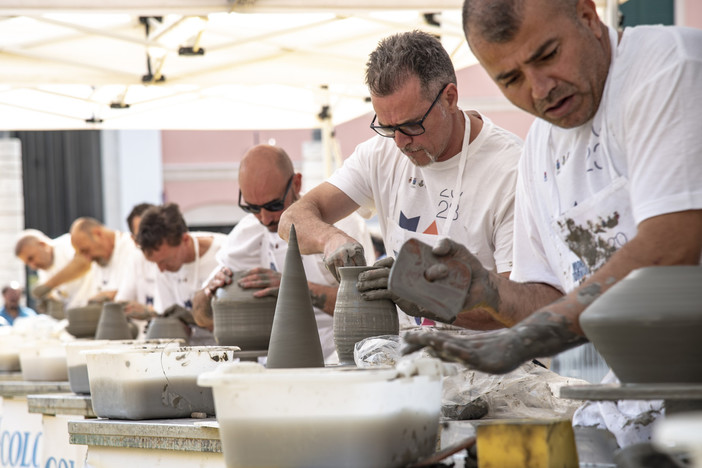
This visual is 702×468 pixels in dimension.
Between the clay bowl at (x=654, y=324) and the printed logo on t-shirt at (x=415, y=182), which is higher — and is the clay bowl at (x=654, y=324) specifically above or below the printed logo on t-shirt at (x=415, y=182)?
below

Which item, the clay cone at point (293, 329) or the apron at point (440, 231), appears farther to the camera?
the apron at point (440, 231)

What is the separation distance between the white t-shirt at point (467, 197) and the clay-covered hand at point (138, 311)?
311cm

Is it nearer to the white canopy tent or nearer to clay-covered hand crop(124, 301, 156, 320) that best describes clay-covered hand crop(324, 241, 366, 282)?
the white canopy tent

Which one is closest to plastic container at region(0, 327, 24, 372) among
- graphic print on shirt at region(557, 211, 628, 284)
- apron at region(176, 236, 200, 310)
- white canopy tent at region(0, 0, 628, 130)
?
apron at region(176, 236, 200, 310)

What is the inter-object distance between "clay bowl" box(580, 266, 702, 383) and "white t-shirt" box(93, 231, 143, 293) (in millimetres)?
6711

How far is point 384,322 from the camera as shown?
274cm

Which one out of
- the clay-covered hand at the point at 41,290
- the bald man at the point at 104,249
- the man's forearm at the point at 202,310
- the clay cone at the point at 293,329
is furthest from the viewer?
the clay-covered hand at the point at 41,290

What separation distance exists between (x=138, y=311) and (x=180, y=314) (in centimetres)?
118

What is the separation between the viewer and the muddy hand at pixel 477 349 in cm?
164

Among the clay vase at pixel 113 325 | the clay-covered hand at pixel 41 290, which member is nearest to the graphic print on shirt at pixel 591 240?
the clay vase at pixel 113 325

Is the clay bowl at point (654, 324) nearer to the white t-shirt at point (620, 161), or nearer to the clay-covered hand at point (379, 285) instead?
the white t-shirt at point (620, 161)

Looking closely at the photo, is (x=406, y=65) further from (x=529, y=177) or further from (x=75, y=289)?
(x=75, y=289)

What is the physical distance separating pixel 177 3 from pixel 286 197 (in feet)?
4.08

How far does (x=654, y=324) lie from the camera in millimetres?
1489
